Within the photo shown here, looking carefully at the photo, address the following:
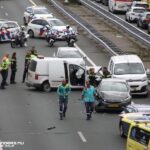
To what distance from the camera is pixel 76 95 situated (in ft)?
121

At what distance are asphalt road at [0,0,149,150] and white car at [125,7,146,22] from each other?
2375 centimetres

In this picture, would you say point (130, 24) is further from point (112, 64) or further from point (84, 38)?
point (112, 64)

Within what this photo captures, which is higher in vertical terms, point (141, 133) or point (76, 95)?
point (141, 133)

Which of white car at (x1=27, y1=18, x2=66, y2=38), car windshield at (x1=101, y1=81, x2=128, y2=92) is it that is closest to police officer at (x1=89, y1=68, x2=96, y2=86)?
car windshield at (x1=101, y1=81, x2=128, y2=92)

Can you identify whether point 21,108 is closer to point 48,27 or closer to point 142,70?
point 142,70

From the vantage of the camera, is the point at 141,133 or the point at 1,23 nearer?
the point at 141,133

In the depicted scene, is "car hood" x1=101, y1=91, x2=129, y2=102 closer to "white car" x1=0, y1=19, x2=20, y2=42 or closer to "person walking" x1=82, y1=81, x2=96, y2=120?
"person walking" x1=82, y1=81, x2=96, y2=120

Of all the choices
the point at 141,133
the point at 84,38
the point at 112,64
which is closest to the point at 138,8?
the point at 84,38

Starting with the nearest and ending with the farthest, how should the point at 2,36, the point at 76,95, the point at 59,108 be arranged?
the point at 59,108 < the point at 76,95 < the point at 2,36

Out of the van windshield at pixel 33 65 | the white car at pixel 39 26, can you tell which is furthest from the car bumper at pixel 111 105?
the white car at pixel 39 26

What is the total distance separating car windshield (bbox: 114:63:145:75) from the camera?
37781 mm

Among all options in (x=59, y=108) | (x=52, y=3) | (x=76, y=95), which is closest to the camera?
(x=59, y=108)

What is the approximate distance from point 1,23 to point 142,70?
18.6 meters

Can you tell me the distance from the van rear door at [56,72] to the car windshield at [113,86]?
3.98 meters
